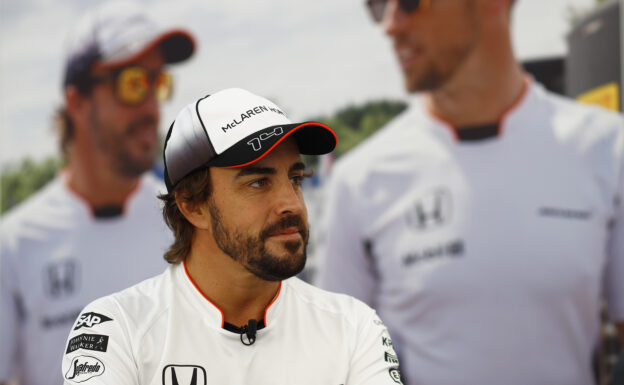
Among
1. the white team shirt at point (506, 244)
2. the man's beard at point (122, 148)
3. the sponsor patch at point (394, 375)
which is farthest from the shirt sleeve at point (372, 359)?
the man's beard at point (122, 148)

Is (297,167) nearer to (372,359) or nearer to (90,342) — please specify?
(372,359)

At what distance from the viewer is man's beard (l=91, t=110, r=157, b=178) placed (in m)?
3.52

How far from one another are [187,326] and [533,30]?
2386 mm

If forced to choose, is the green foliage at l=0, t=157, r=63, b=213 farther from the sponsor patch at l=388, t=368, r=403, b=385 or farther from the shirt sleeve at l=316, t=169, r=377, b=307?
the sponsor patch at l=388, t=368, r=403, b=385

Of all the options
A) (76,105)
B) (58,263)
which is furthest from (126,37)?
(58,263)

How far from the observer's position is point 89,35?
3.54 m

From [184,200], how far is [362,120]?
186cm

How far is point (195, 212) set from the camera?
59.1 inches

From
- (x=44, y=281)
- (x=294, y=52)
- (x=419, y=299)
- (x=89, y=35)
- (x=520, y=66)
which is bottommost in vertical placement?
(x=419, y=299)

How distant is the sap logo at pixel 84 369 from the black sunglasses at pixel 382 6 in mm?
2362

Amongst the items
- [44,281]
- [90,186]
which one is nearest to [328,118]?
[90,186]

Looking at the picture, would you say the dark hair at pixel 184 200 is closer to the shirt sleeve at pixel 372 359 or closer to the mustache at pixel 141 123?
the shirt sleeve at pixel 372 359

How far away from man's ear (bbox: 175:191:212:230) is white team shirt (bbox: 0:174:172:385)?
1902 mm

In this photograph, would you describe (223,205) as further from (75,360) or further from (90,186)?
(90,186)
